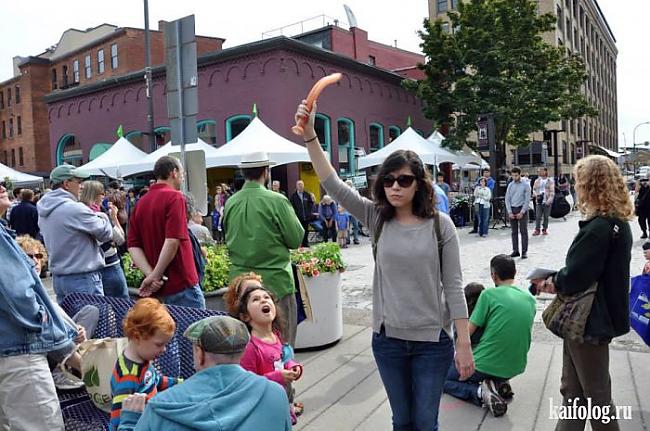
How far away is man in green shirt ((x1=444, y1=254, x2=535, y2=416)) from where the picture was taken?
4141mm

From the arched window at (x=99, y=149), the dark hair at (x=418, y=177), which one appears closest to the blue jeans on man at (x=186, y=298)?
the dark hair at (x=418, y=177)

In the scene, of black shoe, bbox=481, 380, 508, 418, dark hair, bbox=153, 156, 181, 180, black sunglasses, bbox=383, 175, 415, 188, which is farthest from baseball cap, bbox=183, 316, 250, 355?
black shoe, bbox=481, 380, 508, 418

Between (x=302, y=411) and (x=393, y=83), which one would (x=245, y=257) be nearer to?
(x=302, y=411)

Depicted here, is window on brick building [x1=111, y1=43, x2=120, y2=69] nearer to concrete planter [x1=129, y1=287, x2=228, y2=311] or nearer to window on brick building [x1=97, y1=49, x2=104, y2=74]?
window on brick building [x1=97, y1=49, x2=104, y2=74]

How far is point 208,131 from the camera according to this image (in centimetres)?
2252

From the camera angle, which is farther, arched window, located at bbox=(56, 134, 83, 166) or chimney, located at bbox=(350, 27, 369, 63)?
chimney, located at bbox=(350, 27, 369, 63)

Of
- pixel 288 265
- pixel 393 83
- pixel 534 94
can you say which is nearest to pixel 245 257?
pixel 288 265

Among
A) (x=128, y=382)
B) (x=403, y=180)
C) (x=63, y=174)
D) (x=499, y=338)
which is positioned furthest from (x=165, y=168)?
(x=499, y=338)

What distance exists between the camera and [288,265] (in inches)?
163

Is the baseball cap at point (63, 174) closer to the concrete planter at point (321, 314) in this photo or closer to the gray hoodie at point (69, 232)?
the gray hoodie at point (69, 232)

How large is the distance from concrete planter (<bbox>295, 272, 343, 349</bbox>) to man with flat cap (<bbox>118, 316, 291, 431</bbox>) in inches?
139

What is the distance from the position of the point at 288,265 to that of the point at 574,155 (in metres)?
49.7

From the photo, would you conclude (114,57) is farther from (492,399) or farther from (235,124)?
(492,399)

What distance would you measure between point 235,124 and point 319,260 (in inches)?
658
